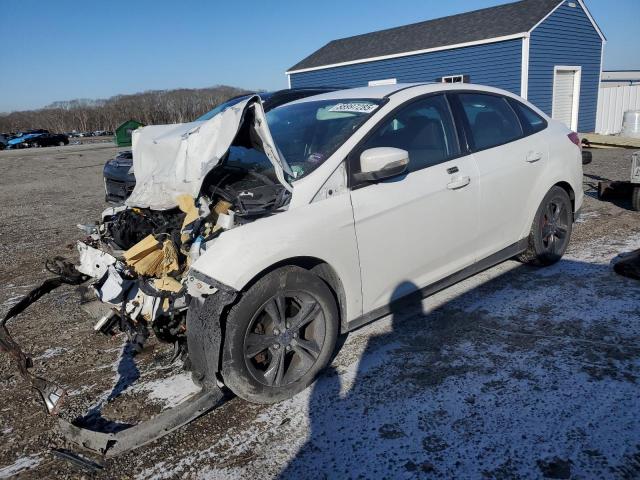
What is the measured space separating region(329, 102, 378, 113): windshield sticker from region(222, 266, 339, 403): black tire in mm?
1303

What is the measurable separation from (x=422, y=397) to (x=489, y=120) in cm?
250

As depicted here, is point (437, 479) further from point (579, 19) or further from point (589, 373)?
point (579, 19)

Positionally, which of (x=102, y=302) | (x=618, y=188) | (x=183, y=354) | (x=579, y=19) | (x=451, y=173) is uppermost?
(x=579, y=19)

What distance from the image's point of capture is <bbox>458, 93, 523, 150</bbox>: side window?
400 cm

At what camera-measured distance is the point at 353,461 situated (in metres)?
2.46

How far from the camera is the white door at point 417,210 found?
10.5 ft

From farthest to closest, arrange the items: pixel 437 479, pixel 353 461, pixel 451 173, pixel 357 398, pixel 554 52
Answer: pixel 554 52
pixel 451 173
pixel 357 398
pixel 353 461
pixel 437 479

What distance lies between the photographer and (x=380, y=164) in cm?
304

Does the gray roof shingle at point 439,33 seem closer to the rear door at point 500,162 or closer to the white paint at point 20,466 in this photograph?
the rear door at point 500,162

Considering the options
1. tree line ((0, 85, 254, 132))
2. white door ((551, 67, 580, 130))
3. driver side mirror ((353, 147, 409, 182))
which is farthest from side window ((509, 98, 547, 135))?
tree line ((0, 85, 254, 132))

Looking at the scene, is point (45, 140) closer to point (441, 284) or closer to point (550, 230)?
point (550, 230)

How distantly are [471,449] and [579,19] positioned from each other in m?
22.2

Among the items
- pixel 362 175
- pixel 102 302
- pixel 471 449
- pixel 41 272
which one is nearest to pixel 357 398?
pixel 471 449

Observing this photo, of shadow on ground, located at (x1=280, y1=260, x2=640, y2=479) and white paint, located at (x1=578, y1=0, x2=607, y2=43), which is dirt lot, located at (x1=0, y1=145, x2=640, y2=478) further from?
white paint, located at (x1=578, y1=0, x2=607, y2=43)
